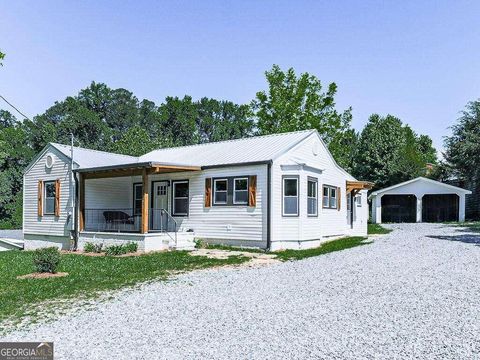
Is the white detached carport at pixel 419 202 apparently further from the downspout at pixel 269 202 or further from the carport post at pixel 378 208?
the downspout at pixel 269 202

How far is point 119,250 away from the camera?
1512cm

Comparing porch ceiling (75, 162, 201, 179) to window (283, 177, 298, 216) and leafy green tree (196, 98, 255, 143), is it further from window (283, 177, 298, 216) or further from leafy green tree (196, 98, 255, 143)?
leafy green tree (196, 98, 255, 143)

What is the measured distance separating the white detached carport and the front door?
22.1 m

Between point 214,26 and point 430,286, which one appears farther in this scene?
point 214,26

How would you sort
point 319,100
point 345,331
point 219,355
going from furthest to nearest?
point 319,100 → point 345,331 → point 219,355

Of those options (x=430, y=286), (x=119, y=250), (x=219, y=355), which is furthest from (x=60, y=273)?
(x=430, y=286)

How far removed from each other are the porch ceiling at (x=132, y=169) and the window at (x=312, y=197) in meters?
4.40

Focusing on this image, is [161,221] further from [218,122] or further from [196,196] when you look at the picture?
[218,122]

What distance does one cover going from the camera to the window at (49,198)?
19519 mm

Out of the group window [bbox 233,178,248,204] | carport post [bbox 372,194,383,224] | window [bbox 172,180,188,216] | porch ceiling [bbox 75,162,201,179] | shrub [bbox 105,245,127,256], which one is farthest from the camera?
carport post [bbox 372,194,383,224]

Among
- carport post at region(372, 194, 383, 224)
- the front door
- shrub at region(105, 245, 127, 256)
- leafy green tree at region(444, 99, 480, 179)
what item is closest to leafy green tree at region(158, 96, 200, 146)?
carport post at region(372, 194, 383, 224)

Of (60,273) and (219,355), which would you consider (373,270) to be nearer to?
(219,355)

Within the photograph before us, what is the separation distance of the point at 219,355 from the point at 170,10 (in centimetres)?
1348

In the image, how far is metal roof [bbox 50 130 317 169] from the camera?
54.8ft
